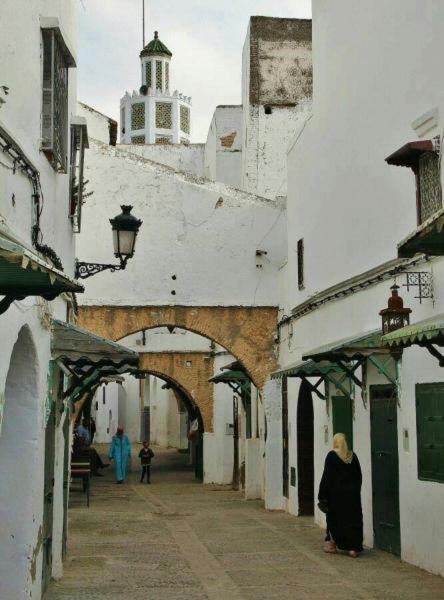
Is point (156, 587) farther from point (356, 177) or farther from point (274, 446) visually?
point (274, 446)

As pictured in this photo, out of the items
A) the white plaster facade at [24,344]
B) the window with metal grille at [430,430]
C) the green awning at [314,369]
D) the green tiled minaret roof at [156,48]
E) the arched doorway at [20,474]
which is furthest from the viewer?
the green tiled minaret roof at [156,48]

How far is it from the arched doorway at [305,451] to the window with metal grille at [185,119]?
70.6 metres

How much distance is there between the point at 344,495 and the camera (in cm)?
1176

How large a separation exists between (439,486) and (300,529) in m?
5.42

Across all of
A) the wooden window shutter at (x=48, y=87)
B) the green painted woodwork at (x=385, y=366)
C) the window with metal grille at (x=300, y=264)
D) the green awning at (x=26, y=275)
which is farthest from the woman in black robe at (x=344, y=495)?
the green awning at (x=26, y=275)

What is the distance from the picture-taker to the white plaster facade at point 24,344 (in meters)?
7.08


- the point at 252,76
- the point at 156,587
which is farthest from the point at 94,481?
the point at 156,587

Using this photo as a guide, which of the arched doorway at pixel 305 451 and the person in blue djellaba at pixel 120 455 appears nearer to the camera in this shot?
the arched doorway at pixel 305 451

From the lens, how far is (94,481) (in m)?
26.6

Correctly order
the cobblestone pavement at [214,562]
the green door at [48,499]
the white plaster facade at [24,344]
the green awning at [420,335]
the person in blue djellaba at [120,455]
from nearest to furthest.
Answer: the green awning at [420,335], the white plaster facade at [24,344], the green door at [48,499], the cobblestone pavement at [214,562], the person in blue djellaba at [120,455]

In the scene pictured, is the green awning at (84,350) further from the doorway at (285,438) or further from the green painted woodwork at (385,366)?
the doorway at (285,438)

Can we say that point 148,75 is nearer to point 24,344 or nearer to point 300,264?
point 300,264

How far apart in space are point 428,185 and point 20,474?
5351 mm

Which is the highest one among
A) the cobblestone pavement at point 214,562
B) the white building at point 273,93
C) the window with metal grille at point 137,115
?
the window with metal grille at point 137,115
